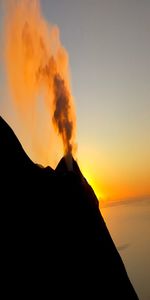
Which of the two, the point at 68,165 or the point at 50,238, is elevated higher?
the point at 68,165

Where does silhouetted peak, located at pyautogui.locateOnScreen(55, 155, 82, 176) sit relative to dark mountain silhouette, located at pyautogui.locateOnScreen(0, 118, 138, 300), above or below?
above

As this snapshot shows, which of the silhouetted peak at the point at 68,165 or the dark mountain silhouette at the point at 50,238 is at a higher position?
the silhouetted peak at the point at 68,165

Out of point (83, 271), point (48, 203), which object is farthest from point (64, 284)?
point (48, 203)

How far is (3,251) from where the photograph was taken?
1761 cm

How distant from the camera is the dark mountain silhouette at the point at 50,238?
18031 millimetres

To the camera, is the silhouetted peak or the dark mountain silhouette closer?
the dark mountain silhouette

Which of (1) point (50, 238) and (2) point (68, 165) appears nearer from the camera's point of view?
(1) point (50, 238)

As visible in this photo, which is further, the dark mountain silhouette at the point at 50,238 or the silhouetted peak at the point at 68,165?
the silhouetted peak at the point at 68,165

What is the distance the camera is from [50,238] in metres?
20.1

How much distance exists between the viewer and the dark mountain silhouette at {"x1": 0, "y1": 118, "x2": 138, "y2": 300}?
18.0 m

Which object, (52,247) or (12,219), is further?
(52,247)

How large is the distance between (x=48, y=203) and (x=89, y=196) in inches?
198

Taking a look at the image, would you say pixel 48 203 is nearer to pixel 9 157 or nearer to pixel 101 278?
pixel 9 157

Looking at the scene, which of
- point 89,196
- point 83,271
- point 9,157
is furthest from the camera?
point 89,196
